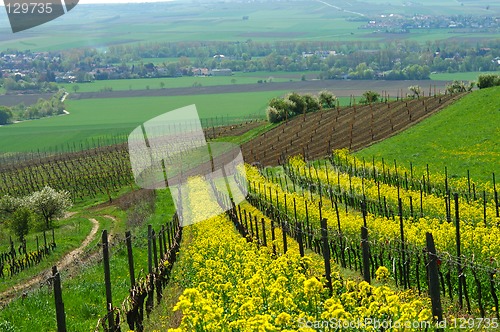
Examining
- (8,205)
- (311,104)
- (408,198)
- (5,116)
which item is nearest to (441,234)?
(408,198)

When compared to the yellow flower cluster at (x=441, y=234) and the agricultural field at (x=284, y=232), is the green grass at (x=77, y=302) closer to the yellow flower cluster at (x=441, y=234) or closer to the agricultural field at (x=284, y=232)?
the agricultural field at (x=284, y=232)

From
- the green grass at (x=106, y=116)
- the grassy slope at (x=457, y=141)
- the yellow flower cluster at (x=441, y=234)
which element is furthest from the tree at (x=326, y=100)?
the yellow flower cluster at (x=441, y=234)

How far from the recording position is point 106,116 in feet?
567

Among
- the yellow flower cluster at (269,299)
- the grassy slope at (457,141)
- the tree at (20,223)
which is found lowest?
the grassy slope at (457,141)

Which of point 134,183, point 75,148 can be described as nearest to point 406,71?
point 75,148

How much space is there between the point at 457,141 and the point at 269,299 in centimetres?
4629

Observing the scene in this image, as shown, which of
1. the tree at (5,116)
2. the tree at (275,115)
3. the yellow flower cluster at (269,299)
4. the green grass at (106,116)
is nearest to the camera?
the yellow flower cluster at (269,299)

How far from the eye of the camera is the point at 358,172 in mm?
52562

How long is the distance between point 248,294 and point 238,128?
89.9 m

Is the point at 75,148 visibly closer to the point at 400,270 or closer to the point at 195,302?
the point at 400,270

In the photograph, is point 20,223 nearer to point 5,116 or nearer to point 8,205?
point 8,205

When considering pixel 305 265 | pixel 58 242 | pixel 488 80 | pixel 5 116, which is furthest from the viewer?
pixel 5 116

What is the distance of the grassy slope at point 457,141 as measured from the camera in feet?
164

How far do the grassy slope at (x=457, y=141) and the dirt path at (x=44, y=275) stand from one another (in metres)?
21.7
